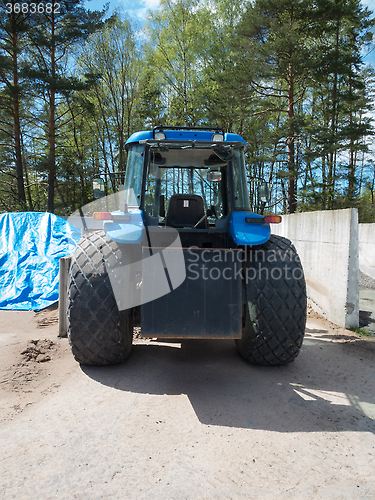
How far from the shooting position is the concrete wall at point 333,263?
482 cm

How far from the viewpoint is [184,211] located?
141 inches

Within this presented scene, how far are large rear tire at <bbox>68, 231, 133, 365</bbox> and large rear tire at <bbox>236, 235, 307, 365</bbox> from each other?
1066mm

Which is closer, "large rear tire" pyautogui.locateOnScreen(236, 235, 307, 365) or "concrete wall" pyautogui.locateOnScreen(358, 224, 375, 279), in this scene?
"large rear tire" pyautogui.locateOnScreen(236, 235, 307, 365)

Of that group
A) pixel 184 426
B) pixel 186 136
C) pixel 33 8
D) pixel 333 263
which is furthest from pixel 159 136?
pixel 33 8

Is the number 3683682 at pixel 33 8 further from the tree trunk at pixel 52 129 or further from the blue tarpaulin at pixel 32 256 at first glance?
the blue tarpaulin at pixel 32 256

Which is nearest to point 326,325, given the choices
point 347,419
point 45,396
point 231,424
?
point 347,419

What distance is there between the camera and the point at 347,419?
248 cm

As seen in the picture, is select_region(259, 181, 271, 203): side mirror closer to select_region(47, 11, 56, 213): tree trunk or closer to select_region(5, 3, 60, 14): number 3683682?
select_region(47, 11, 56, 213): tree trunk

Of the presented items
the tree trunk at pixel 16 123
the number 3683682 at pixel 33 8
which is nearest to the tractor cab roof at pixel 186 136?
the tree trunk at pixel 16 123

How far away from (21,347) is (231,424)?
95.1 inches

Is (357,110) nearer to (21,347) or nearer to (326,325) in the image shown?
(326,325)

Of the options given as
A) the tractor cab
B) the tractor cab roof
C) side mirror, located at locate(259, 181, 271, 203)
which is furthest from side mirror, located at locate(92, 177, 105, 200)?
side mirror, located at locate(259, 181, 271, 203)

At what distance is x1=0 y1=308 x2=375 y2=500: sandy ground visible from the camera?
5.90ft

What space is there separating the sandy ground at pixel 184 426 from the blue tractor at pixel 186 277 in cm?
36
